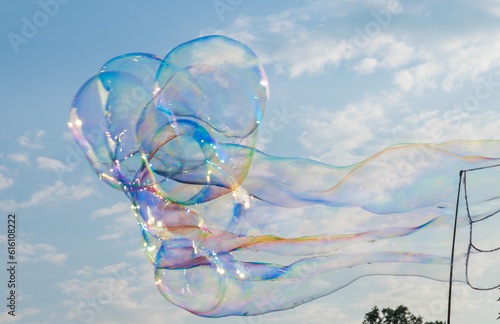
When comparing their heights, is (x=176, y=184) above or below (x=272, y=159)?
below

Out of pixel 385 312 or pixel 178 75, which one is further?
pixel 385 312

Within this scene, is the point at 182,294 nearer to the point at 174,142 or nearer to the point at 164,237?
the point at 164,237

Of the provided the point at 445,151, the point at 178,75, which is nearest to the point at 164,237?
the point at 178,75

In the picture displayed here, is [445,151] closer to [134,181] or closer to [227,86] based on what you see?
[227,86]

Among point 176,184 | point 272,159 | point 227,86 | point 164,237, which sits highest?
point 227,86

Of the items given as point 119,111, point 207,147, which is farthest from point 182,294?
point 119,111

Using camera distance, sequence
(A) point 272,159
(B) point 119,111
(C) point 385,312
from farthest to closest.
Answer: (C) point 385,312 < (A) point 272,159 < (B) point 119,111

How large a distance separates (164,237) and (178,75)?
344 centimetres

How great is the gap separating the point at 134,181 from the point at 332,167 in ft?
13.6

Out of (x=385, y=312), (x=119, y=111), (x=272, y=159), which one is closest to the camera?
(x=119, y=111)

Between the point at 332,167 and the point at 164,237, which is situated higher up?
the point at 332,167

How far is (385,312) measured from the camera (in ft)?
155

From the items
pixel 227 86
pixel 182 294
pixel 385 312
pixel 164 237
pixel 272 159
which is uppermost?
pixel 385 312

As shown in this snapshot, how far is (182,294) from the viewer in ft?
43.2
